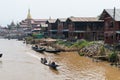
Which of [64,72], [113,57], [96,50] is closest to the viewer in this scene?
[64,72]

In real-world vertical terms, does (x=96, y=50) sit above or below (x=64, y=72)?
above

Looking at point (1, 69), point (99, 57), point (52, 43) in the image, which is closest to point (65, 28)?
point (52, 43)

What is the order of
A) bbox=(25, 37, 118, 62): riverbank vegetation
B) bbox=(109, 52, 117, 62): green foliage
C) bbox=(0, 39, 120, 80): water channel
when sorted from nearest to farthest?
bbox=(0, 39, 120, 80): water channel
bbox=(109, 52, 117, 62): green foliage
bbox=(25, 37, 118, 62): riverbank vegetation

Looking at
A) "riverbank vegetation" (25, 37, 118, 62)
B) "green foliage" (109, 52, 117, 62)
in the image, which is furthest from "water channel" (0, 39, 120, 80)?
"riverbank vegetation" (25, 37, 118, 62)

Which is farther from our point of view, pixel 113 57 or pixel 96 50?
pixel 96 50

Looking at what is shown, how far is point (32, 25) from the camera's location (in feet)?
471

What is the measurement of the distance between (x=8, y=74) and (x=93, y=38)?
41.3m

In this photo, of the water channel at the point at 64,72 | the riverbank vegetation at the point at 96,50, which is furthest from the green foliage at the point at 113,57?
the water channel at the point at 64,72

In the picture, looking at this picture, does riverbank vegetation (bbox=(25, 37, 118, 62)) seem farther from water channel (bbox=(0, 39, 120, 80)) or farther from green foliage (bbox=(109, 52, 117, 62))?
water channel (bbox=(0, 39, 120, 80))

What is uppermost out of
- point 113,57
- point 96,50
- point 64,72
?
point 96,50

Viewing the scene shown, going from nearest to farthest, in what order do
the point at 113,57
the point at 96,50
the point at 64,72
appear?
1. the point at 64,72
2. the point at 113,57
3. the point at 96,50

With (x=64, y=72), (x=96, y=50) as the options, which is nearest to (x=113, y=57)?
(x=96, y=50)

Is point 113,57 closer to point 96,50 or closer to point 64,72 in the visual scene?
point 96,50

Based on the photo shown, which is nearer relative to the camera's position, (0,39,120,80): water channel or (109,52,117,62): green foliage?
(0,39,120,80): water channel
